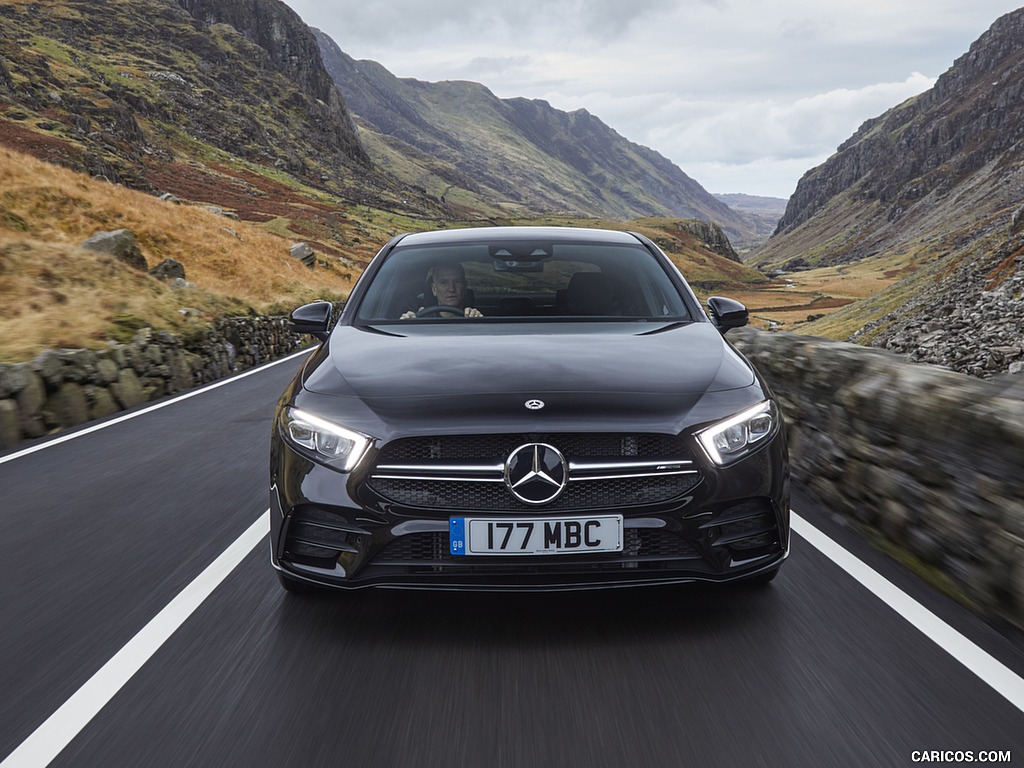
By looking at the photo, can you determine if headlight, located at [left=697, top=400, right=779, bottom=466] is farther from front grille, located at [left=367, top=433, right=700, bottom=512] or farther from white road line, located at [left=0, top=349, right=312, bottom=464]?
white road line, located at [left=0, top=349, right=312, bottom=464]

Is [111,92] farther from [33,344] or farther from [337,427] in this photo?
[337,427]

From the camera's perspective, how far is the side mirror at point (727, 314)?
14.8ft

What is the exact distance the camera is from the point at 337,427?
3102 millimetres

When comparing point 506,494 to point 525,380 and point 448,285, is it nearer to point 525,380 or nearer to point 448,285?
point 525,380

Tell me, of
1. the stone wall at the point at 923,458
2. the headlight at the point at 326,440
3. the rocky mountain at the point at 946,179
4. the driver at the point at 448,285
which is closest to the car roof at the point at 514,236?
the driver at the point at 448,285

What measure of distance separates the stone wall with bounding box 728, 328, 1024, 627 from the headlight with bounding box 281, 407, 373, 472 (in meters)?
2.42

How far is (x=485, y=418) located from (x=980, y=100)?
192 metres

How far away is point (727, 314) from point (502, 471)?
208 cm

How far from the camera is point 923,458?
12.8 feet

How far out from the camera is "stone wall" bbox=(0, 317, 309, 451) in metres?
7.73

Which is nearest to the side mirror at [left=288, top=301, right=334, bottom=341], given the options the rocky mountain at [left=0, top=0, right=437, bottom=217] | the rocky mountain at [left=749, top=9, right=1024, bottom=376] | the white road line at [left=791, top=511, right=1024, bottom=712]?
the white road line at [left=791, top=511, right=1024, bottom=712]

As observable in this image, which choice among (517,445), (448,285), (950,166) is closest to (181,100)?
(448,285)

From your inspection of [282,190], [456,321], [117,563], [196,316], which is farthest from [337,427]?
[282,190]

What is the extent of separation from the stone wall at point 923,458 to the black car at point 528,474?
0.84m
